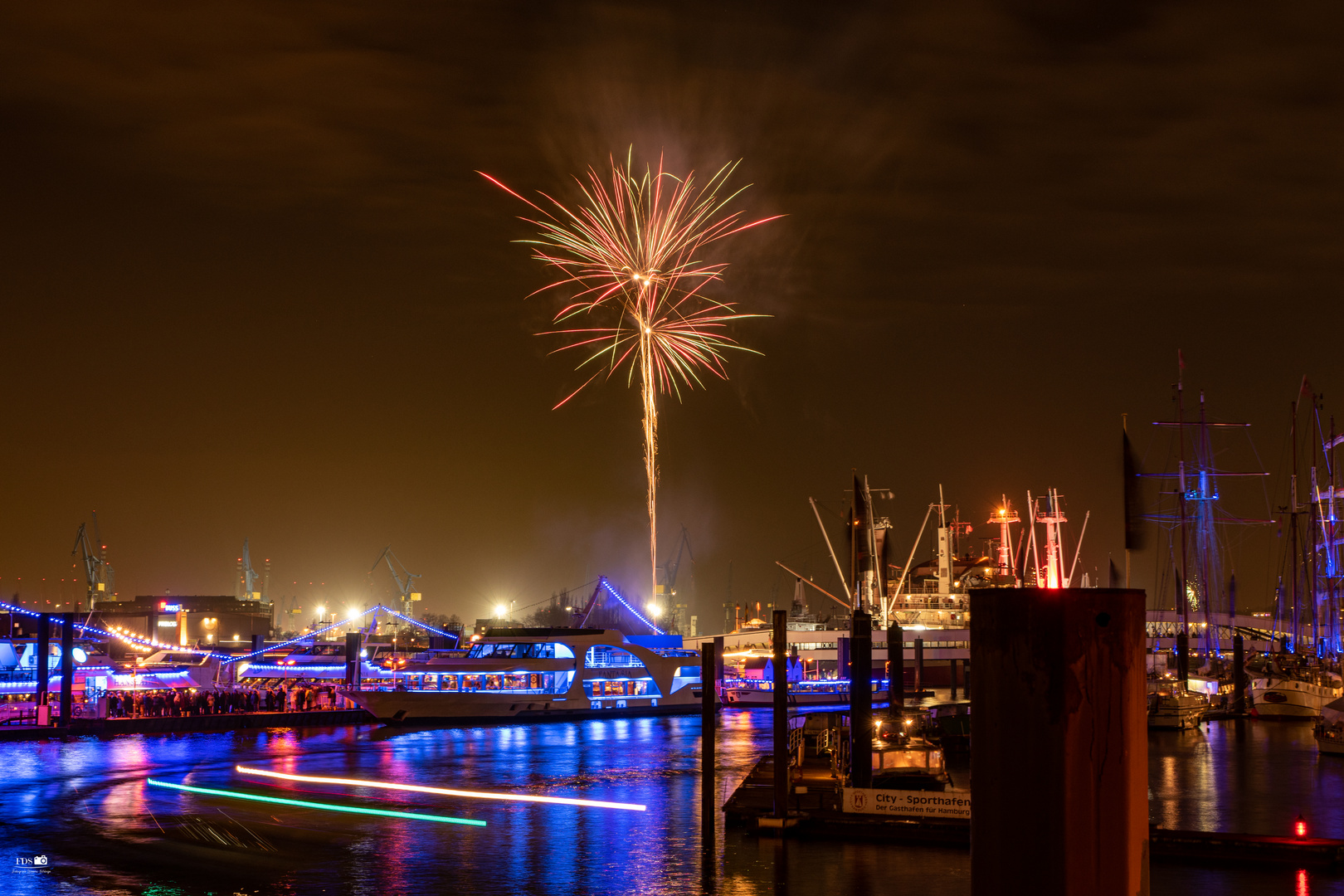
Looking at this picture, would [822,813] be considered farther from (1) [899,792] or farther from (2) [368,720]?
(2) [368,720]

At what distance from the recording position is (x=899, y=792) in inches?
1033

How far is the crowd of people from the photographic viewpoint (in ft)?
177

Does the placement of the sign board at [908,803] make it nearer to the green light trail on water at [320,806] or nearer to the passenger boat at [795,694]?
the green light trail on water at [320,806]

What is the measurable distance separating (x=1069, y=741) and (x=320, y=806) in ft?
101

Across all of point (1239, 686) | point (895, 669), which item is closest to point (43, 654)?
point (895, 669)

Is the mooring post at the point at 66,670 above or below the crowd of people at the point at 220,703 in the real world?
above

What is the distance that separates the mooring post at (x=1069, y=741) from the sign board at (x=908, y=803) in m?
21.4

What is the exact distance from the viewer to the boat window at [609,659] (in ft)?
226

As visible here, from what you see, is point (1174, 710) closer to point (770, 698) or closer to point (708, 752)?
point (770, 698)

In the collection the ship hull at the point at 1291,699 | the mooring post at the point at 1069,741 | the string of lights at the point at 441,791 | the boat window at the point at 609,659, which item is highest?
the mooring post at the point at 1069,741

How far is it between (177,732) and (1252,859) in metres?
44.9

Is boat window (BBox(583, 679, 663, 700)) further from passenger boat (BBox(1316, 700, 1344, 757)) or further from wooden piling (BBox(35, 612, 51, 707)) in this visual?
passenger boat (BBox(1316, 700, 1344, 757))

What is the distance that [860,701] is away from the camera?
3045 centimetres

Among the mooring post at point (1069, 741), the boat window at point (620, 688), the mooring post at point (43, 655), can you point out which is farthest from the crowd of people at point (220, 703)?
the mooring post at point (1069, 741)
